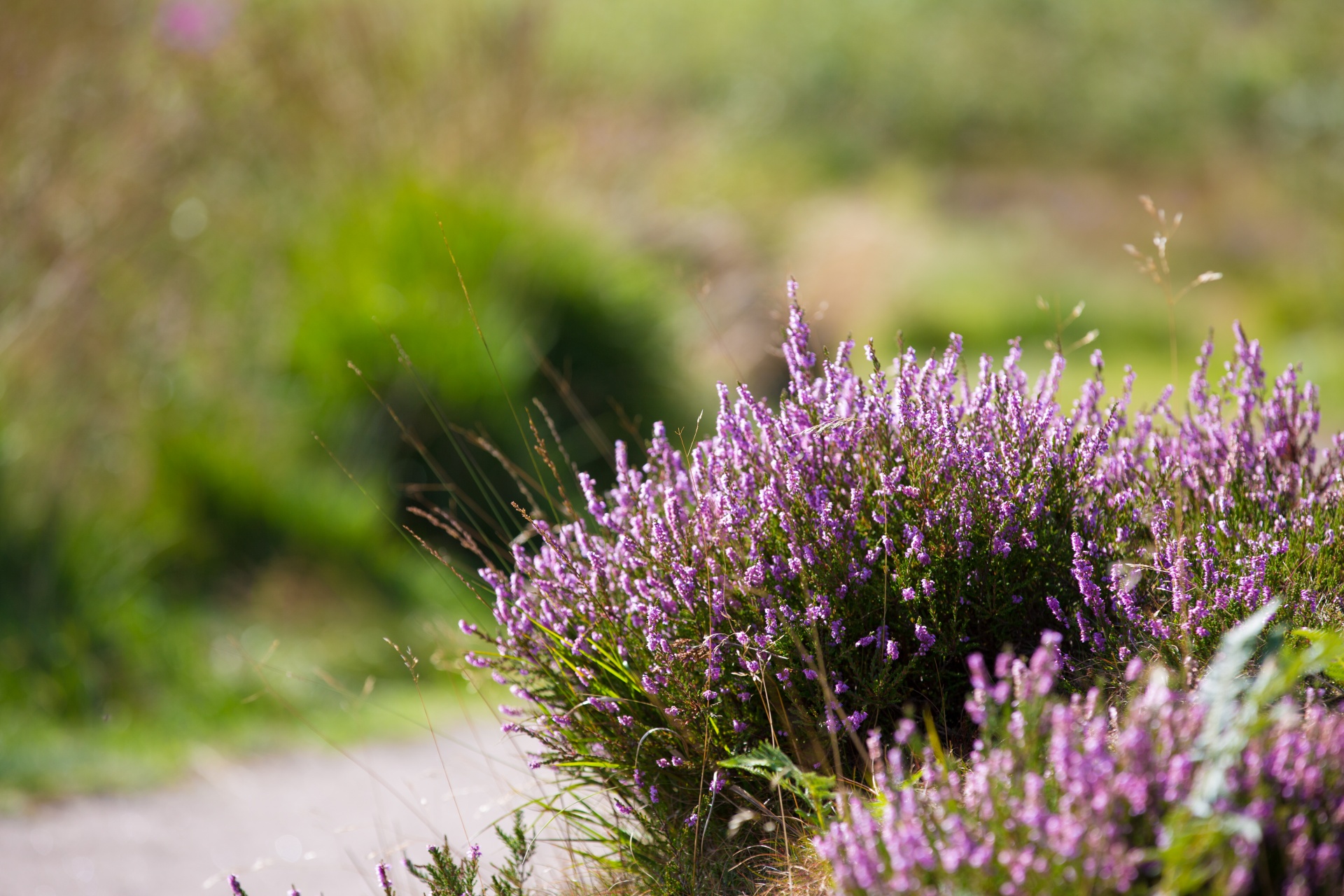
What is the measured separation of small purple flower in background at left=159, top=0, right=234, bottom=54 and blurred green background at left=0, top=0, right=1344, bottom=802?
0.9 inches

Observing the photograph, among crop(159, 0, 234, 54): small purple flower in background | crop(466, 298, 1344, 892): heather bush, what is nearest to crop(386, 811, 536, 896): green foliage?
crop(466, 298, 1344, 892): heather bush

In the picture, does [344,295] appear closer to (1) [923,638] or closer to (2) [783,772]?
(1) [923,638]

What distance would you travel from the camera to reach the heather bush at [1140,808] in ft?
4.60

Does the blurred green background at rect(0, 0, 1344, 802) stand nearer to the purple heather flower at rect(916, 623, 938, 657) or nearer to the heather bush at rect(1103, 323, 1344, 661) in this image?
the purple heather flower at rect(916, 623, 938, 657)

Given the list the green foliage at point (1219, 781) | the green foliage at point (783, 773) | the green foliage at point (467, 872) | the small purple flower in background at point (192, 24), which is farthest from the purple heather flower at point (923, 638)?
the small purple flower in background at point (192, 24)

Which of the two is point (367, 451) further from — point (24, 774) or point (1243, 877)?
point (1243, 877)

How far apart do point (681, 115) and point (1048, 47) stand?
1047 cm

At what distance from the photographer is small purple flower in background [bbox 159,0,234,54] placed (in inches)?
345

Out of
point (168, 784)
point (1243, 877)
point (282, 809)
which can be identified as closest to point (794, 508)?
point (1243, 877)

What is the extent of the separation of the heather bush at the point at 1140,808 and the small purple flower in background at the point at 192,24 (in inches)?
353

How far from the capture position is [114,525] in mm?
5781

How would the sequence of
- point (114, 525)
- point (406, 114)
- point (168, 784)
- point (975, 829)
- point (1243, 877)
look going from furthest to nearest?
1. point (406, 114)
2. point (114, 525)
3. point (168, 784)
4. point (975, 829)
5. point (1243, 877)

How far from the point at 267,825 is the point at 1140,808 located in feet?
11.0

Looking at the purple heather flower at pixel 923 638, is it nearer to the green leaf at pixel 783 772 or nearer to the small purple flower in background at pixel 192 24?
the green leaf at pixel 783 772
